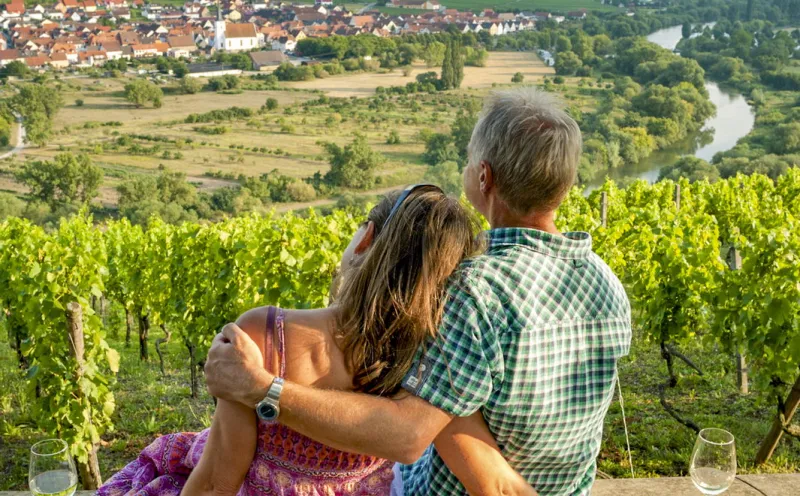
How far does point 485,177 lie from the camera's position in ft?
5.27

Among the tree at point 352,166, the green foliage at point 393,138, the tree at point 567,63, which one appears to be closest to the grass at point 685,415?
the tree at point 352,166

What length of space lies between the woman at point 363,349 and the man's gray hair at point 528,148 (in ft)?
0.36

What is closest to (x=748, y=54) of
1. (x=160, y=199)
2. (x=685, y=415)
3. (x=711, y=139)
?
(x=711, y=139)

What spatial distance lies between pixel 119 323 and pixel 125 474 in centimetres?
708

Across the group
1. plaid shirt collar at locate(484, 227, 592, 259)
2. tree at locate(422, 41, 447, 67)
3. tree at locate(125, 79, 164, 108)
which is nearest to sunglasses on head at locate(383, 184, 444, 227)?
plaid shirt collar at locate(484, 227, 592, 259)

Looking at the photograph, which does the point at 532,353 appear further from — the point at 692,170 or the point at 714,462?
the point at 692,170

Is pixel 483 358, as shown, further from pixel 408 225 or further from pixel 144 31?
pixel 144 31

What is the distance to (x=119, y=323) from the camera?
8.58 metres

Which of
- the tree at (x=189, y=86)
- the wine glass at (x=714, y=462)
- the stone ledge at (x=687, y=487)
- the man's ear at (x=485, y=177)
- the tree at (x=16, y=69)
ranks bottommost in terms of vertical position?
the tree at (x=189, y=86)

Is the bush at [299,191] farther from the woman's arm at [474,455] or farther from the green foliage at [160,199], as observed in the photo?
the woman's arm at [474,455]

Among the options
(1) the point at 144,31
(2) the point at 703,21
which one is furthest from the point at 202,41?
(2) the point at 703,21

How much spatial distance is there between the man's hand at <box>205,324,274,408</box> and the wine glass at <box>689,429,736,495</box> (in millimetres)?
1008

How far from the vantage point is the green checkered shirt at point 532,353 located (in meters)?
1.50

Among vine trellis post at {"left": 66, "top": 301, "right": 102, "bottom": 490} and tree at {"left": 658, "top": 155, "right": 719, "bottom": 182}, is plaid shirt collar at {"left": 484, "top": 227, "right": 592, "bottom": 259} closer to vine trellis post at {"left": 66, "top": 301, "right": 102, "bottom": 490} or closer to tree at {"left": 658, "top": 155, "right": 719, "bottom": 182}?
vine trellis post at {"left": 66, "top": 301, "right": 102, "bottom": 490}
